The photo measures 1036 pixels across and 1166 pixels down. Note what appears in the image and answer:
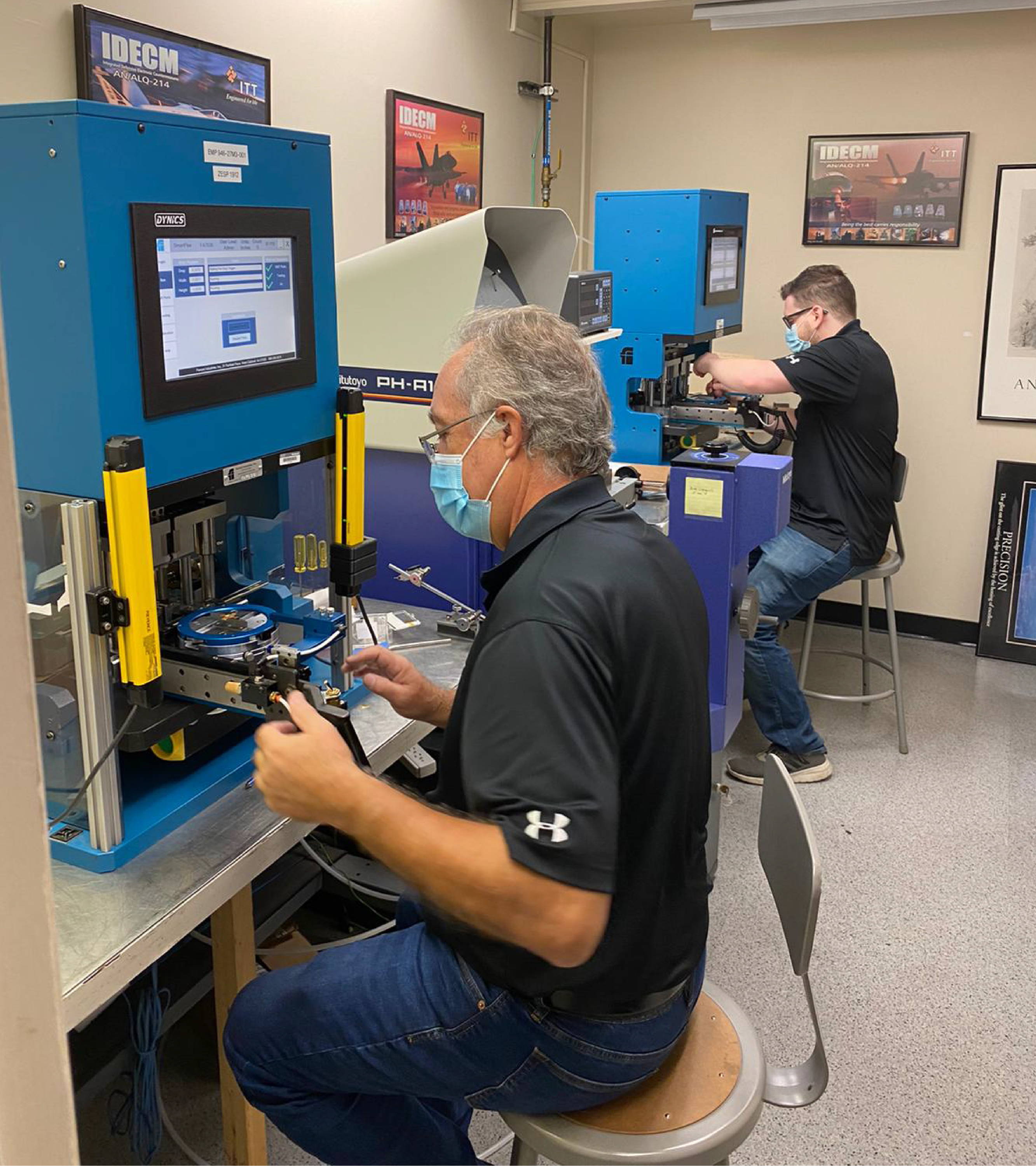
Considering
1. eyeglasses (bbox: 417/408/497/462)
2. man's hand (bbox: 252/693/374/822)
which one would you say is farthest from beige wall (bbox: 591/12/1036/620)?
man's hand (bbox: 252/693/374/822)

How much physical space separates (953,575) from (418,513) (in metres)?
2.93

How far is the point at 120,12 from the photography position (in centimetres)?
236

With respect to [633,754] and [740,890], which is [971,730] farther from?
[633,754]

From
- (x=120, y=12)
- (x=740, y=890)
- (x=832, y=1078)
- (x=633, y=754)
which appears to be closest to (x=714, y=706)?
(x=740, y=890)

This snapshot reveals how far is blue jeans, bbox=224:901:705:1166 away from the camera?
1286 mm

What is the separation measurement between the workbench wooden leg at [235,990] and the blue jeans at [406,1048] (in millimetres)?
179

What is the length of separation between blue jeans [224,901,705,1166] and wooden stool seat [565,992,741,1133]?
0.08 feet

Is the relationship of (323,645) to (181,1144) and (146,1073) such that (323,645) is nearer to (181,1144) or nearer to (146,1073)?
(146,1073)

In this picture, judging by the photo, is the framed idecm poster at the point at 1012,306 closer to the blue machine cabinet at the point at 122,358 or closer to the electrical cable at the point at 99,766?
the blue machine cabinet at the point at 122,358

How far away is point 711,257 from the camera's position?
11.3ft

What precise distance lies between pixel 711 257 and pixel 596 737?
2.68 metres

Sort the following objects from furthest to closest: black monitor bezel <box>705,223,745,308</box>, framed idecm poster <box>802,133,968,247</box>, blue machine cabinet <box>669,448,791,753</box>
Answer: framed idecm poster <box>802,133,968,247</box> → black monitor bezel <box>705,223,745,308</box> → blue machine cabinet <box>669,448,791,753</box>

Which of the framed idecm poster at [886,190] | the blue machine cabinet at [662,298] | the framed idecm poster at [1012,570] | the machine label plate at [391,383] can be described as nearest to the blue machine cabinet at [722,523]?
the blue machine cabinet at [662,298]

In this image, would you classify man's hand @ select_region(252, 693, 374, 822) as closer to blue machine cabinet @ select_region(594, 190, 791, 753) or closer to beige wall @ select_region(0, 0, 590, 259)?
beige wall @ select_region(0, 0, 590, 259)
